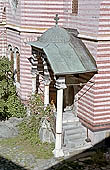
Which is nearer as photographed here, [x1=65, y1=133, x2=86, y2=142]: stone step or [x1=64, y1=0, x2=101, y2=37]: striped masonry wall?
[x1=64, y1=0, x2=101, y2=37]: striped masonry wall

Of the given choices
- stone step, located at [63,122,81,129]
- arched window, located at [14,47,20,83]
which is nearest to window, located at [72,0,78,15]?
arched window, located at [14,47,20,83]

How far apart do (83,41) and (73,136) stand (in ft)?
11.6

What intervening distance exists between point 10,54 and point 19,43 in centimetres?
195

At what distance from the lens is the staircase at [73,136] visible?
11906 mm

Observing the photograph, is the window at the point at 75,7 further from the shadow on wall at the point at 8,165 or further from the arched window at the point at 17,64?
the shadow on wall at the point at 8,165

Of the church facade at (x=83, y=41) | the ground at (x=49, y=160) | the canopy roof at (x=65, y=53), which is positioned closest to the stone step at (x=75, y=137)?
the church facade at (x=83, y=41)

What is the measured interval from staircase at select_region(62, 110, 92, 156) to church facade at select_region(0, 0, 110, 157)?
251mm

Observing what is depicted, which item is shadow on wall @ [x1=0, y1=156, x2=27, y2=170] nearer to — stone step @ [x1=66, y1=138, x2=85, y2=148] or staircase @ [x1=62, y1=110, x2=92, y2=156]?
staircase @ [x1=62, y1=110, x2=92, y2=156]

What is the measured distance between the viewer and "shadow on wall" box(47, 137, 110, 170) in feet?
35.8

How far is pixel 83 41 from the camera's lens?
12031 millimetres

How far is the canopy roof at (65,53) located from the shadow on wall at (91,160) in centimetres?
298

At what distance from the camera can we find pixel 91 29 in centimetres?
1145

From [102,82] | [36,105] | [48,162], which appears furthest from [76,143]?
[102,82]

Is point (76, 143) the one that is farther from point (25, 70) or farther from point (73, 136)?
point (25, 70)
